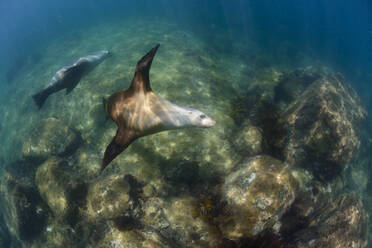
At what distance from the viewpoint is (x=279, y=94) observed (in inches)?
392

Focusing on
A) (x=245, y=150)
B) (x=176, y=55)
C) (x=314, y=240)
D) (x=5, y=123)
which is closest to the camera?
(x=314, y=240)

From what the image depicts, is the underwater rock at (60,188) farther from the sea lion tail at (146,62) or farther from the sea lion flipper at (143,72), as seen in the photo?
the sea lion tail at (146,62)

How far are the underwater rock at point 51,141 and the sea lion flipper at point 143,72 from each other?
561 centimetres

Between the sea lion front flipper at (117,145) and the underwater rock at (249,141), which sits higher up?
the sea lion front flipper at (117,145)

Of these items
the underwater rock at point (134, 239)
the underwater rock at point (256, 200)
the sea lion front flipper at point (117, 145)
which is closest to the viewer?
the sea lion front flipper at point (117, 145)

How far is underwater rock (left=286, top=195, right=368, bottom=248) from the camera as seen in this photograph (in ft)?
15.0

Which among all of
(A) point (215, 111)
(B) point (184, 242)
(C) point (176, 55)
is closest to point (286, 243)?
(B) point (184, 242)

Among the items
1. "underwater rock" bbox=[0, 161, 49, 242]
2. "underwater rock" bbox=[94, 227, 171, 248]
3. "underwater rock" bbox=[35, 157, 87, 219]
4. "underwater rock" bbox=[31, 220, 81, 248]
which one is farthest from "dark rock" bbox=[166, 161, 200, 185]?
"underwater rock" bbox=[0, 161, 49, 242]

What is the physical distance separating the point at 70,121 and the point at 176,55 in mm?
6574

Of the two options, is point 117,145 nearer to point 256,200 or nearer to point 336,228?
point 256,200

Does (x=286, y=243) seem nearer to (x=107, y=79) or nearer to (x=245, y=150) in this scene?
(x=245, y=150)

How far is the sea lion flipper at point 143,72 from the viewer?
3500mm

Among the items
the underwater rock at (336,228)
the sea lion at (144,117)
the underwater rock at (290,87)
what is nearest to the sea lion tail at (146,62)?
the sea lion at (144,117)

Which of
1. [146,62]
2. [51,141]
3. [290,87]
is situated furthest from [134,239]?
[290,87]
